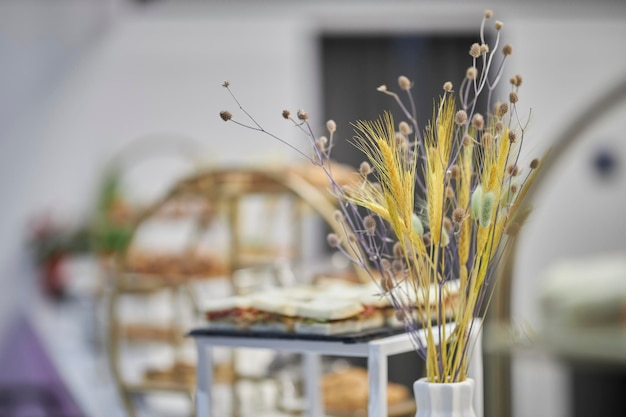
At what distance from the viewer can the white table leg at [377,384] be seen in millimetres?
1735

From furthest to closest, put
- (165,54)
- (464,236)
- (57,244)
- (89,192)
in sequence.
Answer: (165,54)
(89,192)
(57,244)
(464,236)

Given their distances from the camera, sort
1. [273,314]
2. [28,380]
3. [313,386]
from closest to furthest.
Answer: [273,314] < [313,386] < [28,380]

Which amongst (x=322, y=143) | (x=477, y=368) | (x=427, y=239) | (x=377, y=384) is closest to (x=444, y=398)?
(x=377, y=384)

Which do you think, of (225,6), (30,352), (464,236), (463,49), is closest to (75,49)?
(225,6)

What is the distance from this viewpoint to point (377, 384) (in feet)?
5.72

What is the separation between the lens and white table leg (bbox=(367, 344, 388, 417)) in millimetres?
1735

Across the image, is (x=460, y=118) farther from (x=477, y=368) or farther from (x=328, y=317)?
(x=477, y=368)

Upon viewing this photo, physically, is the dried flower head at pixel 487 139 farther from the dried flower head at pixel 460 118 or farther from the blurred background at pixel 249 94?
the blurred background at pixel 249 94

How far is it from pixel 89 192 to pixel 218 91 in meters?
1.17

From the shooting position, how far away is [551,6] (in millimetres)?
7832

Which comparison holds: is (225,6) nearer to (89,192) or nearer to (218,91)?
(218,91)

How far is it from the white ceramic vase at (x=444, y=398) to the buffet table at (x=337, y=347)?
12 centimetres

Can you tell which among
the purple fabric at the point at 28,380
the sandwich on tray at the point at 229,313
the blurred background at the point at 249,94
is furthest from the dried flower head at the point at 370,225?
the blurred background at the point at 249,94

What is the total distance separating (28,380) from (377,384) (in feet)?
12.5
